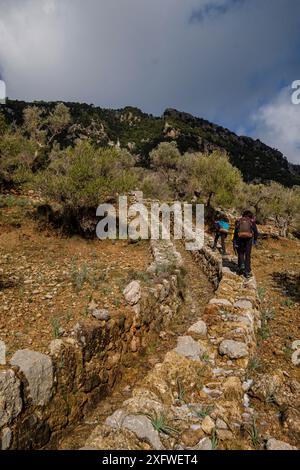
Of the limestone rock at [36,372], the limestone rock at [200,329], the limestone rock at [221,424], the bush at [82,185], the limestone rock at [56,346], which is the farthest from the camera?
the bush at [82,185]

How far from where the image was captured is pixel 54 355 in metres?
5.12

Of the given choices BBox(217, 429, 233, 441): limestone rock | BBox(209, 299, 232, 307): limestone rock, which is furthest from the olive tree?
BBox(217, 429, 233, 441): limestone rock

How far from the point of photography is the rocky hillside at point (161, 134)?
11003cm

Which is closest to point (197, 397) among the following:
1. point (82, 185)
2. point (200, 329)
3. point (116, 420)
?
point (116, 420)

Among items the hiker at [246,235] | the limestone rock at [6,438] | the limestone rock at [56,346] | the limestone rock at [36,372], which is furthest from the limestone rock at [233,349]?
the hiker at [246,235]

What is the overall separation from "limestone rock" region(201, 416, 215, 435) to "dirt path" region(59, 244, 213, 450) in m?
1.83

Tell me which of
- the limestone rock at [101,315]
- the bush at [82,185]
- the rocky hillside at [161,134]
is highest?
the rocky hillside at [161,134]

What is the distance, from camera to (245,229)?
32.7 ft

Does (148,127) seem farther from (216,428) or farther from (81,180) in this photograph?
(216,428)

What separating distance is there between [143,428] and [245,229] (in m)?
7.39

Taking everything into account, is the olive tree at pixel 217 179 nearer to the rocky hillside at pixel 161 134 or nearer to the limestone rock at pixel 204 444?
the limestone rock at pixel 204 444

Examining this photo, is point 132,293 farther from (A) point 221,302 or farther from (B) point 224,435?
(B) point 224,435
